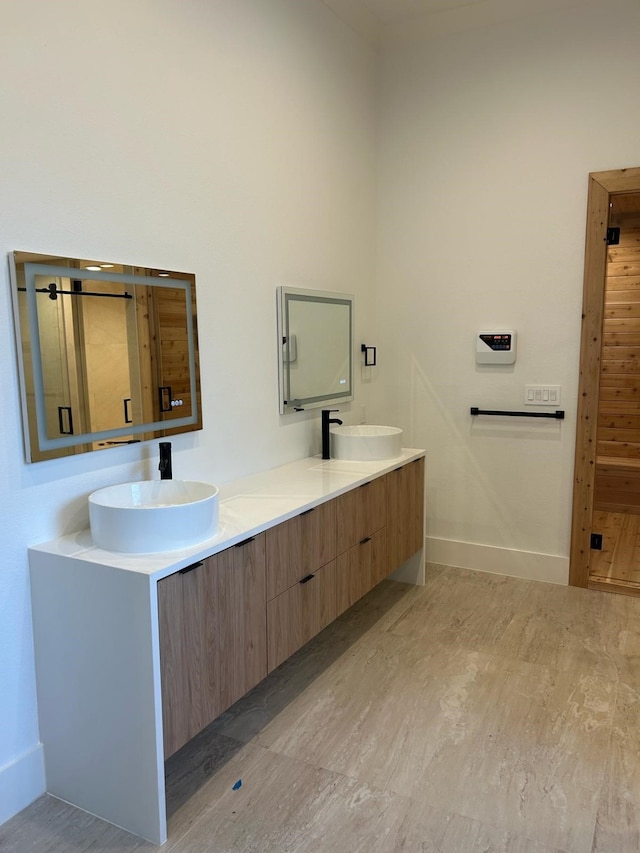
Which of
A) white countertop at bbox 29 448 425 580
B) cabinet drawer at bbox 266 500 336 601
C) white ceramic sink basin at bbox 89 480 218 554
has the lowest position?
cabinet drawer at bbox 266 500 336 601

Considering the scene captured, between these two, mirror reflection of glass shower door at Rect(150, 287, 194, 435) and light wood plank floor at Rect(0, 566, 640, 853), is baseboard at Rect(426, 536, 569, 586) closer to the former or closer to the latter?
light wood plank floor at Rect(0, 566, 640, 853)

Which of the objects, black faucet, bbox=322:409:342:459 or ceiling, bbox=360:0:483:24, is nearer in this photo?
black faucet, bbox=322:409:342:459

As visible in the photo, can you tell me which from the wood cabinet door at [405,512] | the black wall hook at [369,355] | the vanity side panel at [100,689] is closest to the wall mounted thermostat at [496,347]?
the black wall hook at [369,355]

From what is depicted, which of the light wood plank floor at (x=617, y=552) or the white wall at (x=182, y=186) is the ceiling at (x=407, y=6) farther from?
the light wood plank floor at (x=617, y=552)

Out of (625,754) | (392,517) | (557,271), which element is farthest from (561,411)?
(625,754)

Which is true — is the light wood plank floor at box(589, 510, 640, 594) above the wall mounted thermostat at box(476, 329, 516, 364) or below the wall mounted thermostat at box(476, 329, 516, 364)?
below

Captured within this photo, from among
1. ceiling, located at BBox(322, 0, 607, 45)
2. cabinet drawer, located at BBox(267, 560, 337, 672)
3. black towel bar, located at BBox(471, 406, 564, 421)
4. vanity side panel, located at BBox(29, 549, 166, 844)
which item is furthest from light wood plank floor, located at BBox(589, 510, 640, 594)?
ceiling, located at BBox(322, 0, 607, 45)

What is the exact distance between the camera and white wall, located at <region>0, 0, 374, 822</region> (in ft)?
6.05

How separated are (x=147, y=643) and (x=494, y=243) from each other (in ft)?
9.62

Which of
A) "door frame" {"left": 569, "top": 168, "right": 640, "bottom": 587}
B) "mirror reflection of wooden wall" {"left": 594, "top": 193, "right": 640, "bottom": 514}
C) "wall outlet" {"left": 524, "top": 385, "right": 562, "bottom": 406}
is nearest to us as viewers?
"door frame" {"left": 569, "top": 168, "right": 640, "bottom": 587}

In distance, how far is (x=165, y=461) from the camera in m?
2.23

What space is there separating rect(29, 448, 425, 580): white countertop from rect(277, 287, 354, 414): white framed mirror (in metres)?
0.37

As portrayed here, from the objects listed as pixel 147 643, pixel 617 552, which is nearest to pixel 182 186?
pixel 147 643

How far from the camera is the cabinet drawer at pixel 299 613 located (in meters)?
2.28
